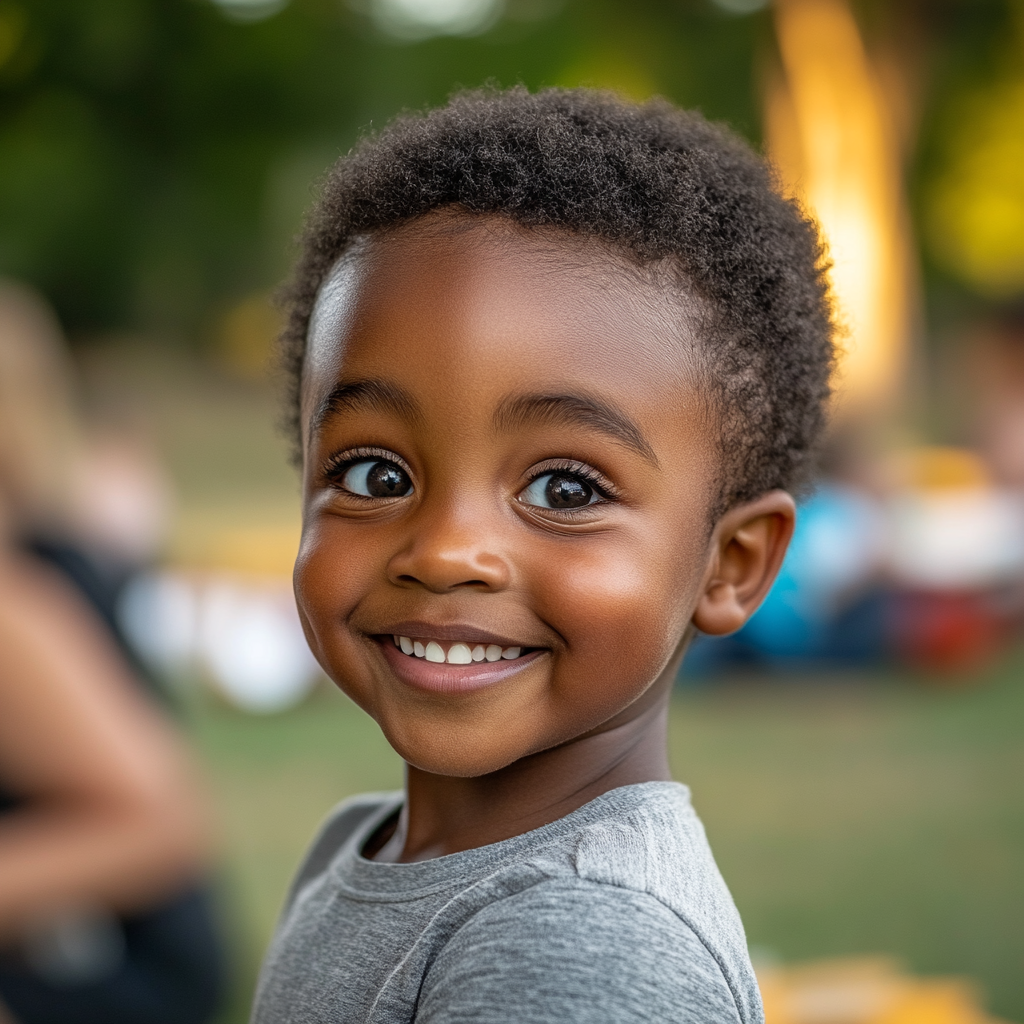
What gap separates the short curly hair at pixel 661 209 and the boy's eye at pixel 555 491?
18cm

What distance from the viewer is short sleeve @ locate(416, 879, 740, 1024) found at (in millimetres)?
1000

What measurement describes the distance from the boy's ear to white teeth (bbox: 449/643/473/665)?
0.27 metres

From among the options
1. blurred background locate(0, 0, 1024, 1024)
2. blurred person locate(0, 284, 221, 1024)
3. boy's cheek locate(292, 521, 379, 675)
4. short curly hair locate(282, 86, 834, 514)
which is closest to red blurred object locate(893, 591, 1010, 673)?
blurred background locate(0, 0, 1024, 1024)

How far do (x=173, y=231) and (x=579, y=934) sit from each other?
17.1 m

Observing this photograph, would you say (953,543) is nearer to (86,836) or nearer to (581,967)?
(86,836)

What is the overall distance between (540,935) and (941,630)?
6.74 meters

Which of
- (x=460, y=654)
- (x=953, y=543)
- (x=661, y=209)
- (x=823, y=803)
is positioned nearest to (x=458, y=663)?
(x=460, y=654)

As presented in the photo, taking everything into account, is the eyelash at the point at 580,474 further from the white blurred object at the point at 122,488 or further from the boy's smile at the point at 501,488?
the white blurred object at the point at 122,488

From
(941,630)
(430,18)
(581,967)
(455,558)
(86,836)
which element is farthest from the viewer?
(430,18)

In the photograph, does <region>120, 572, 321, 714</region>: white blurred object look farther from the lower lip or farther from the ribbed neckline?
the lower lip

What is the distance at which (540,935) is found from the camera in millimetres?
1039

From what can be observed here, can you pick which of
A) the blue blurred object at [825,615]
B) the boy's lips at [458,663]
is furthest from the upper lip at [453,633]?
the blue blurred object at [825,615]

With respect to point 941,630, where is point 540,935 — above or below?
below

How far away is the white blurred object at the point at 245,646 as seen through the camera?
714cm
